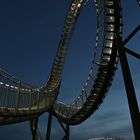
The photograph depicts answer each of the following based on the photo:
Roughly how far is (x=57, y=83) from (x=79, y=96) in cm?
428

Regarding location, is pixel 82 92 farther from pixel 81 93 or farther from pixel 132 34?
pixel 132 34

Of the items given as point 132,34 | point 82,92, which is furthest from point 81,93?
point 132,34

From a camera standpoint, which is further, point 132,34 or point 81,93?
point 81,93

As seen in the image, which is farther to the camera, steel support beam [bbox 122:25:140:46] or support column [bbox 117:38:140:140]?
steel support beam [bbox 122:25:140:46]

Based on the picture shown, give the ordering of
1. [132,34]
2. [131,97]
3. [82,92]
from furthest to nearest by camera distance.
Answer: [82,92] → [132,34] → [131,97]

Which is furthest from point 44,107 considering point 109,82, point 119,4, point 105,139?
point 105,139

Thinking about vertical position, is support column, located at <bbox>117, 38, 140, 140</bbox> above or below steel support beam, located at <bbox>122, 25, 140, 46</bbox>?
below

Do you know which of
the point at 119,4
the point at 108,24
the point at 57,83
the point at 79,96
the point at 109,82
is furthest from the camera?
the point at 57,83

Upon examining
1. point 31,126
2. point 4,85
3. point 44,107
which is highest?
point 4,85

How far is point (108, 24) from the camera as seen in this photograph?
739 inches

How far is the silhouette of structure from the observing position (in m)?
15.4

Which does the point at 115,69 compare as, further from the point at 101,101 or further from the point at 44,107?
the point at 44,107

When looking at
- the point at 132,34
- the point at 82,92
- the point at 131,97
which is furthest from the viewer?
the point at 82,92

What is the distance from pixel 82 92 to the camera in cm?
2514
